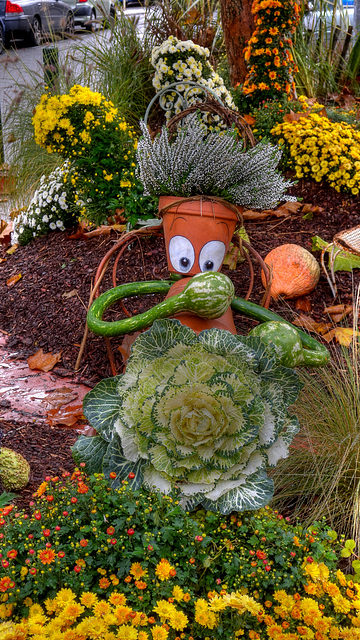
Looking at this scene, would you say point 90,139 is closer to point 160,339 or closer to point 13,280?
point 13,280

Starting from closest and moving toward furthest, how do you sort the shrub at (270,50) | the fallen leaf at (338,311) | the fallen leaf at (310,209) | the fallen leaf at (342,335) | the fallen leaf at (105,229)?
the fallen leaf at (342,335) < the fallen leaf at (338,311) < the fallen leaf at (105,229) < the fallen leaf at (310,209) < the shrub at (270,50)

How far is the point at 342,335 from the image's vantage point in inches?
103

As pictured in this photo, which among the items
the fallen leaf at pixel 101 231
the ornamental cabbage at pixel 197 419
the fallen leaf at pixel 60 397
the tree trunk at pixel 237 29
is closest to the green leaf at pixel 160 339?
the ornamental cabbage at pixel 197 419

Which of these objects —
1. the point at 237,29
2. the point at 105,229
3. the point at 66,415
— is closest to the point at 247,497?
the point at 66,415

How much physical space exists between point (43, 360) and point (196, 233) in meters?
1.28

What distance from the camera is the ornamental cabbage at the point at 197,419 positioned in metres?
1.51

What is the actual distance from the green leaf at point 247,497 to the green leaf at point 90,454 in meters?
0.34

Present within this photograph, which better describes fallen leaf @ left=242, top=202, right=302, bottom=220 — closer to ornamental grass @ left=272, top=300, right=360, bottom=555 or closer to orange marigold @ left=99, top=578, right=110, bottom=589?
ornamental grass @ left=272, top=300, right=360, bottom=555

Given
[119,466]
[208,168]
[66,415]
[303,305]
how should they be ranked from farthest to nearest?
1. [303,305]
2. [66,415]
3. [208,168]
4. [119,466]

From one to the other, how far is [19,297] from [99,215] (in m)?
0.74

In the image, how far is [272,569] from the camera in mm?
1414

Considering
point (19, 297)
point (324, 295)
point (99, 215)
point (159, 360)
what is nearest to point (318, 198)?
point (324, 295)

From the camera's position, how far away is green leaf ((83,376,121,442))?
5.44 feet

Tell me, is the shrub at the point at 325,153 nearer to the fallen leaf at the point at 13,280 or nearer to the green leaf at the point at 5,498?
the fallen leaf at the point at 13,280
